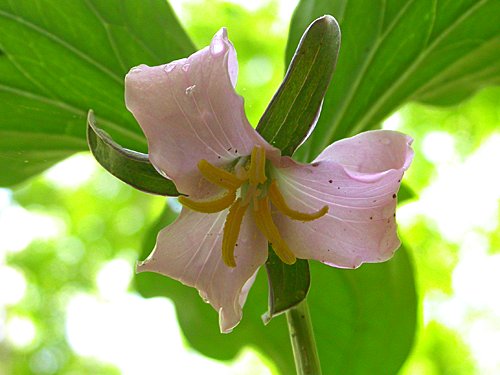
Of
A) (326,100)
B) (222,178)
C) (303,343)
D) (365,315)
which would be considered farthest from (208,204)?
(365,315)

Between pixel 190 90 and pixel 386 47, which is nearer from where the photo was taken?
pixel 190 90

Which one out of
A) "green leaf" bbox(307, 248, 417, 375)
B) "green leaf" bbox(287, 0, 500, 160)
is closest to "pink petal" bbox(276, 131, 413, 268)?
"green leaf" bbox(287, 0, 500, 160)

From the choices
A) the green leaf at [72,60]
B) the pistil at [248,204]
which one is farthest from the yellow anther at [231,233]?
the green leaf at [72,60]

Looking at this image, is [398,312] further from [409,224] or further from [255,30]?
[409,224]

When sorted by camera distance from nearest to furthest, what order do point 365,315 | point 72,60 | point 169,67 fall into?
point 169,67 < point 72,60 < point 365,315

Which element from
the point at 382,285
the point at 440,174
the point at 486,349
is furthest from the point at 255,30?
the point at 486,349

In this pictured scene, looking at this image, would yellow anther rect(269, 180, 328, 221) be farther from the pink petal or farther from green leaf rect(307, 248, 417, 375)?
green leaf rect(307, 248, 417, 375)

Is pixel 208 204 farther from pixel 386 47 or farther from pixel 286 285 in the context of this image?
pixel 386 47
